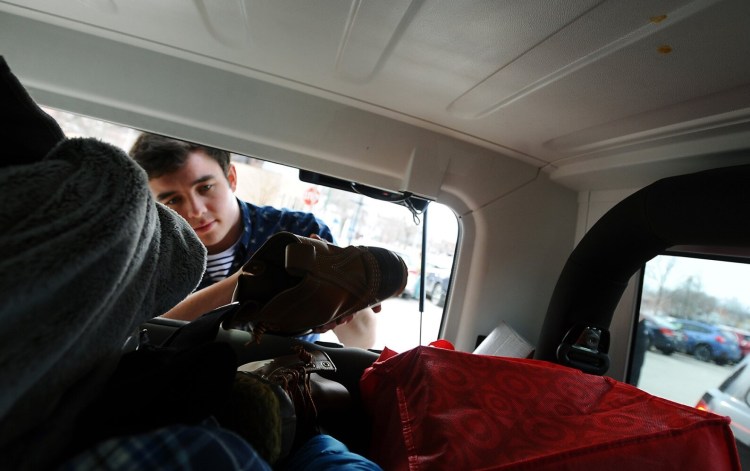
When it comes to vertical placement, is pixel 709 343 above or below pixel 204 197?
below

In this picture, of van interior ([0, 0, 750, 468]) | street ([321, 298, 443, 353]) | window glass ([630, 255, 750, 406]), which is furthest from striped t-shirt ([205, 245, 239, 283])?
window glass ([630, 255, 750, 406])

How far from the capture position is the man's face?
162cm

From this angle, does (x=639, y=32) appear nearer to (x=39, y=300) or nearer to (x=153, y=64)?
(x=39, y=300)

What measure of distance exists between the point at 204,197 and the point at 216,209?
70 mm

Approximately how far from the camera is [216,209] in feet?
5.65

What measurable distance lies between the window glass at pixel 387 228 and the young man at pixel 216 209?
6 centimetres

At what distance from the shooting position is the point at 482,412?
0.73 metres

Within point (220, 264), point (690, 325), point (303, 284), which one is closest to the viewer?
point (303, 284)

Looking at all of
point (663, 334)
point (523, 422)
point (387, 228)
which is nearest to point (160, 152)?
point (387, 228)

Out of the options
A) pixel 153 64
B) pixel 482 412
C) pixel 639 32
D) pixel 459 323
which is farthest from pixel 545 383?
pixel 153 64

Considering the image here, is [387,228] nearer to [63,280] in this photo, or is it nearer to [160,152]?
[160,152]

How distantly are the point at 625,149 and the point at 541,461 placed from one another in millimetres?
1137

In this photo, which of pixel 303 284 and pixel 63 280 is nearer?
pixel 63 280

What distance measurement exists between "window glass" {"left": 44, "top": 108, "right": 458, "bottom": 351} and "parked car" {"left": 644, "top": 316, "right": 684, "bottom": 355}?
791mm
